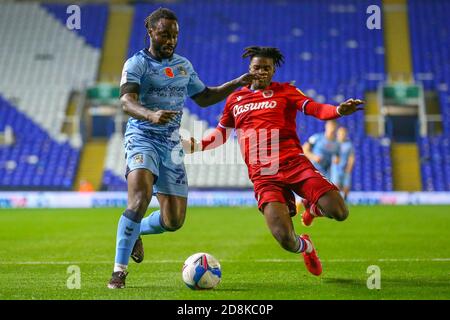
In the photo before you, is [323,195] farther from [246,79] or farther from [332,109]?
[246,79]

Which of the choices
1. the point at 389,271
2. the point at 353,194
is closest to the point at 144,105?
the point at 389,271

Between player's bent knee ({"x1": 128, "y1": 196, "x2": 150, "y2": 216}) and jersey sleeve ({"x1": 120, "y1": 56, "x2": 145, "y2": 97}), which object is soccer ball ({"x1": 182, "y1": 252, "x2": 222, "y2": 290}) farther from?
jersey sleeve ({"x1": 120, "y1": 56, "x2": 145, "y2": 97})

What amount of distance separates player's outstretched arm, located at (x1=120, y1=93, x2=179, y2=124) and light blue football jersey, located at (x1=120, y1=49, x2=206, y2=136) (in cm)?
22

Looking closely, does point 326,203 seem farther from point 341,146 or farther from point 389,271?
point 341,146

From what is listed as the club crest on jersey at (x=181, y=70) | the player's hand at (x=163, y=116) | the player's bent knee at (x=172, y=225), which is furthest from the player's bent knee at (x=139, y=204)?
the club crest on jersey at (x=181, y=70)

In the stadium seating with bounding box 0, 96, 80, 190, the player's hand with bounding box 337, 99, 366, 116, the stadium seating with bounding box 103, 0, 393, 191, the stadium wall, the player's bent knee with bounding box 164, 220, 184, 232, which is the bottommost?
the player's bent knee with bounding box 164, 220, 184, 232

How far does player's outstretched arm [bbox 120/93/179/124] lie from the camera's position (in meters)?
6.83

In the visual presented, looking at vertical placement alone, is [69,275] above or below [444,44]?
below

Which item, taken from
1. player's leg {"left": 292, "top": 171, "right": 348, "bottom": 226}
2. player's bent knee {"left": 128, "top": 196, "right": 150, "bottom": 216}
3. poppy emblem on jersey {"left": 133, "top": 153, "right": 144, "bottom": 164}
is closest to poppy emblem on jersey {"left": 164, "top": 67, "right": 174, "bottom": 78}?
poppy emblem on jersey {"left": 133, "top": 153, "right": 144, "bottom": 164}

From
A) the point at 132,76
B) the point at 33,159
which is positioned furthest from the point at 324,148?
the point at 33,159

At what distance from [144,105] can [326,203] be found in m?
2.12

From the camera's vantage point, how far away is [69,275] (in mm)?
8367

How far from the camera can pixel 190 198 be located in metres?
26.4

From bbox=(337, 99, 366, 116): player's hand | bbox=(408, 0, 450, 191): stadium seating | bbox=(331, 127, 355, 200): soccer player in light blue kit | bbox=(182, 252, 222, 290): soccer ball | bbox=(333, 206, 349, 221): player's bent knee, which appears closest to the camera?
bbox=(182, 252, 222, 290): soccer ball
